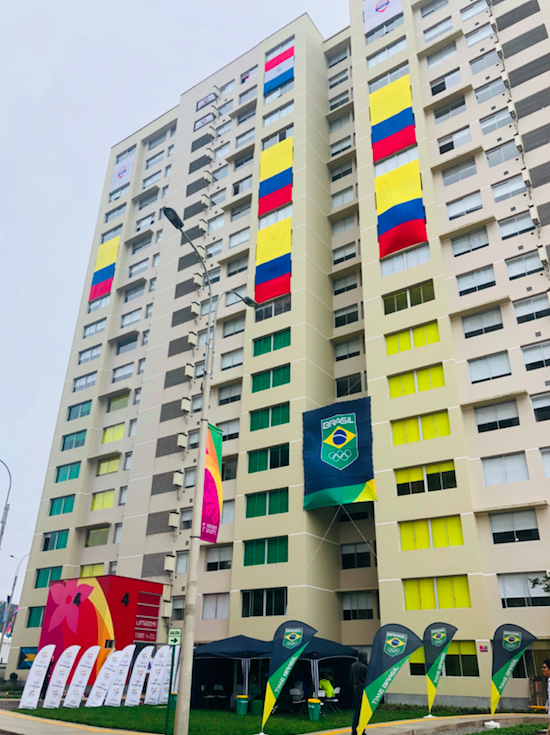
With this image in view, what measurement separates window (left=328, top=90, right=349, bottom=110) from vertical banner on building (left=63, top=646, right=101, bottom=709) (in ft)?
156

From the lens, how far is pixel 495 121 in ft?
131

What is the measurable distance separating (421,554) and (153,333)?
3157 cm

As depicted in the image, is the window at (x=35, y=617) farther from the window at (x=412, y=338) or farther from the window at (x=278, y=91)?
the window at (x=278, y=91)

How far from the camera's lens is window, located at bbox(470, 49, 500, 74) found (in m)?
41.8

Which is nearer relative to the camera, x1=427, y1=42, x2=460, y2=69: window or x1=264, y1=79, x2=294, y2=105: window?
x1=427, y1=42, x2=460, y2=69: window

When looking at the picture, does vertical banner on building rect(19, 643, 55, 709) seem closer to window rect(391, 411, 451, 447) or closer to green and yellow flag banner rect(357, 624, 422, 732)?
green and yellow flag banner rect(357, 624, 422, 732)

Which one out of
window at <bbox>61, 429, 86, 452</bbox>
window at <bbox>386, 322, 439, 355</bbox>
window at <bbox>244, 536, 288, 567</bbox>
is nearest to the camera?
window at <bbox>244, 536, 288, 567</bbox>

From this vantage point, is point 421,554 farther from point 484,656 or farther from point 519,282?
point 519,282

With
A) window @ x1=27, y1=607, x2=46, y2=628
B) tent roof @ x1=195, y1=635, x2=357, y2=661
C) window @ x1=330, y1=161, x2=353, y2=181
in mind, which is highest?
window @ x1=330, y1=161, x2=353, y2=181

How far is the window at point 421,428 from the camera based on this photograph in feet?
110

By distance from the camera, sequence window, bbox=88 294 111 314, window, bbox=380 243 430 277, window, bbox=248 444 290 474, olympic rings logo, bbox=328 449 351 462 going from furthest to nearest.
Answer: window, bbox=88 294 111 314 → window, bbox=380 243 430 277 → window, bbox=248 444 290 474 → olympic rings logo, bbox=328 449 351 462

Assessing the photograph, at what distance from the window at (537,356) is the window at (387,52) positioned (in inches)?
1108

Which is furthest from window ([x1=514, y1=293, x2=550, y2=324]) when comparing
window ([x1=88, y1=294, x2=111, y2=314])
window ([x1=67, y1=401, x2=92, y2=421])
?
window ([x1=88, y1=294, x2=111, y2=314])

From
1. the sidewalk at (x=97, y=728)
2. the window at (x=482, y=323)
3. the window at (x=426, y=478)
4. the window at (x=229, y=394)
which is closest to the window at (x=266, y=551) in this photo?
the window at (x=426, y=478)
